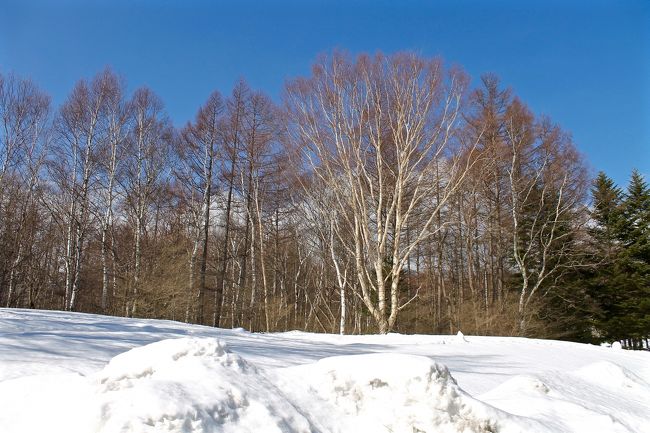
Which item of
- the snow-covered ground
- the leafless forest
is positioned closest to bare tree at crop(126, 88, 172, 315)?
the leafless forest

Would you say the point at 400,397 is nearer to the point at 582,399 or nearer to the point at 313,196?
the point at 582,399

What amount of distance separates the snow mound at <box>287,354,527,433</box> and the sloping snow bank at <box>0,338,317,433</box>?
36 centimetres

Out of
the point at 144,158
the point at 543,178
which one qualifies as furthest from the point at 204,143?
the point at 543,178

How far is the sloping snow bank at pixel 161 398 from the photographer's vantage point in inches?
68.9

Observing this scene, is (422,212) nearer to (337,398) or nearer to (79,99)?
(79,99)

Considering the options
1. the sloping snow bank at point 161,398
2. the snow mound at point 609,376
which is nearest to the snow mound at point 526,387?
the snow mound at point 609,376

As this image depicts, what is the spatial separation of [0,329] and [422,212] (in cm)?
1540

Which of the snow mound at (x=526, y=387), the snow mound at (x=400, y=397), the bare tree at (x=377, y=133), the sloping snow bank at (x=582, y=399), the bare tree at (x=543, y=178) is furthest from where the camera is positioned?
the bare tree at (x=543, y=178)

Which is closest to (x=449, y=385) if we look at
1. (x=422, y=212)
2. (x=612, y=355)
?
(x=612, y=355)

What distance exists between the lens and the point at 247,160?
18844 millimetres

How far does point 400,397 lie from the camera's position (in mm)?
2541

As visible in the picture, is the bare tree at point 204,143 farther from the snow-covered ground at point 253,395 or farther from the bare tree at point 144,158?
the snow-covered ground at point 253,395

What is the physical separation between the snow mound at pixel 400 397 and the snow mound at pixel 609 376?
3040 millimetres

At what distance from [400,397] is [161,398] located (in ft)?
4.40
